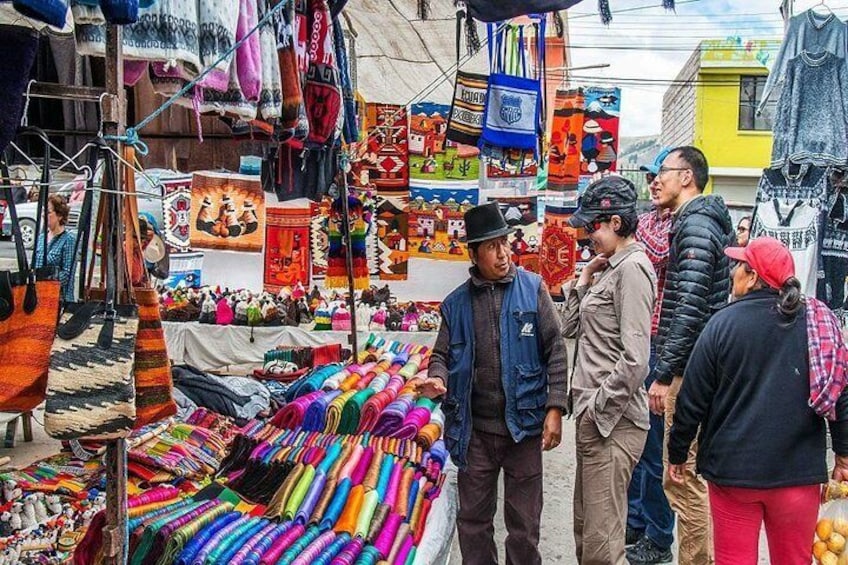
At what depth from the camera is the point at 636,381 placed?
3.20 metres

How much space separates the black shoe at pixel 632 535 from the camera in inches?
170

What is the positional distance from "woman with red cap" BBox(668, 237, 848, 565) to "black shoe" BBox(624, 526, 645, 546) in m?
1.41

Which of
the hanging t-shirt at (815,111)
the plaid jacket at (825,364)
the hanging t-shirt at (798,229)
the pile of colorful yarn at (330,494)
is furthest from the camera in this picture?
the hanging t-shirt at (798,229)

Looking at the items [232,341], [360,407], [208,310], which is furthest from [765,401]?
[208,310]

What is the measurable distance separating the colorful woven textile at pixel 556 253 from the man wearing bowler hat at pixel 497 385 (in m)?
6.70

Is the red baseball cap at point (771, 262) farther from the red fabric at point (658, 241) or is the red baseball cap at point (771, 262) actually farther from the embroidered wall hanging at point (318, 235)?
the embroidered wall hanging at point (318, 235)

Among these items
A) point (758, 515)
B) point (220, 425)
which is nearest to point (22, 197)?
point (220, 425)

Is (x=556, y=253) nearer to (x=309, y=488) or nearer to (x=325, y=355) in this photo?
(x=325, y=355)

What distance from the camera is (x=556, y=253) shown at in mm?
10195

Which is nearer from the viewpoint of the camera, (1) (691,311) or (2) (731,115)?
(1) (691,311)

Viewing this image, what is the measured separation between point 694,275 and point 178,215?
676 centimetres

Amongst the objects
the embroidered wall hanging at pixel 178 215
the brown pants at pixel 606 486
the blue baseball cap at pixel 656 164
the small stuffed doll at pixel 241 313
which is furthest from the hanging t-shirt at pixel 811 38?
the small stuffed doll at pixel 241 313

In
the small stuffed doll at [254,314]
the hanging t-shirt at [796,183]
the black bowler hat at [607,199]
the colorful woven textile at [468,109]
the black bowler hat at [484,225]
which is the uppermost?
the colorful woven textile at [468,109]

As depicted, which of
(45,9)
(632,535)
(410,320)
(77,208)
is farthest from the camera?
(410,320)
